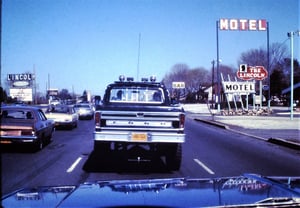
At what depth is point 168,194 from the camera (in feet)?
12.7

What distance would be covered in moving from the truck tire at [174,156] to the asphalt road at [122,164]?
0.62 ft

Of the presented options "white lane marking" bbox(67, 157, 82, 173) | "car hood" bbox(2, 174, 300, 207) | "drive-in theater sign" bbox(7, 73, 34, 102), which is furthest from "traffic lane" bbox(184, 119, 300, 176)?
"drive-in theater sign" bbox(7, 73, 34, 102)

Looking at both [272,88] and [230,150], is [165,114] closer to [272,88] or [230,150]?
[230,150]

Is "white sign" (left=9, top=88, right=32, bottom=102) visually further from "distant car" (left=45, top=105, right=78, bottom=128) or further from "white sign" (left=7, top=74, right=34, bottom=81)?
"distant car" (left=45, top=105, right=78, bottom=128)

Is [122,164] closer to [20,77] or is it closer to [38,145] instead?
[38,145]

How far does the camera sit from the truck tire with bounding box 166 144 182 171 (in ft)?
34.5

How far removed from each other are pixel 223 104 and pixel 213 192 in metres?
67.2

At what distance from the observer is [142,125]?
10.2 metres

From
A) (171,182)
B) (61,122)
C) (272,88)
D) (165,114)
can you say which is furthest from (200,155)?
(272,88)

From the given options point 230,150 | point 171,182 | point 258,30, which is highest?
point 258,30

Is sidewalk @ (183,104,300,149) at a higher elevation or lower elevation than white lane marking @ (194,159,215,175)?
lower

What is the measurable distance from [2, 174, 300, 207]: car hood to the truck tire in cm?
586

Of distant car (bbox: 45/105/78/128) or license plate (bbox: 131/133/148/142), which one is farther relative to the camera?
distant car (bbox: 45/105/78/128)

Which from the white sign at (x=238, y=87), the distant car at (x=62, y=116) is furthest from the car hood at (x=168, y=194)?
the white sign at (x=238, y=87)
